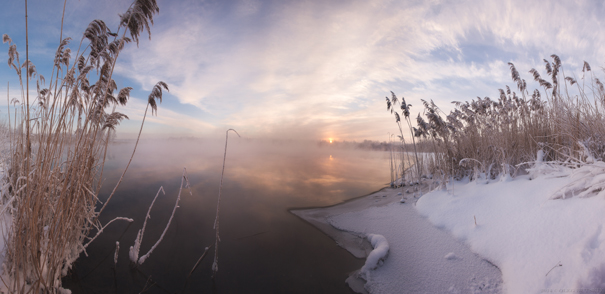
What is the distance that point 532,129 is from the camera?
12.4 feet

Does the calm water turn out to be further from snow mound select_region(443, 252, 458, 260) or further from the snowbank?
the snowbank

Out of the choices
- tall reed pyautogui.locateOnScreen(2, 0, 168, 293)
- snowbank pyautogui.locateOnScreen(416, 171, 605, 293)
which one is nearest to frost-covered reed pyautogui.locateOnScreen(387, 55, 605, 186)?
snowbank pyautogui.locateOnScreen(416, 171, 605, 293)

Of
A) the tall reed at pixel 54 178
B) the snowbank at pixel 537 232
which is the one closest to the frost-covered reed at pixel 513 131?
the snowbank at pixel 537 232

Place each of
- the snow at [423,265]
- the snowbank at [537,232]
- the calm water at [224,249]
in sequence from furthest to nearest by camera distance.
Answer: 1. the calm water at [224,249]
2. the snow at [423,265]
3. the snowbank at [537,232]

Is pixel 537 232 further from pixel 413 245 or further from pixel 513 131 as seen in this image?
pixel 513 131

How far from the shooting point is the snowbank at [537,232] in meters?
1.35

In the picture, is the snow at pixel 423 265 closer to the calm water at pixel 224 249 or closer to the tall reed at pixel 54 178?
the calm water at pixel 224 249

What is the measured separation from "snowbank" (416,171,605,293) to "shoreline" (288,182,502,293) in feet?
0.32

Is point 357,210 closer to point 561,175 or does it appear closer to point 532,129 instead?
point 561,175

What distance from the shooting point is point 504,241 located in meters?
1.91

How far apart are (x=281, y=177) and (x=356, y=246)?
4483mm

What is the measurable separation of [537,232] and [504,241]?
0.24 metres

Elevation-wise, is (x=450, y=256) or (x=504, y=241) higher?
(x=504, y=241)

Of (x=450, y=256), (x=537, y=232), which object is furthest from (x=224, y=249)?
(x=537, y=232)
